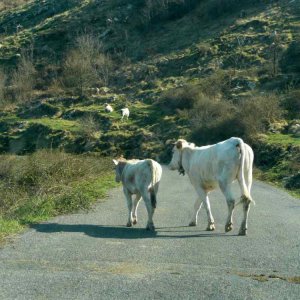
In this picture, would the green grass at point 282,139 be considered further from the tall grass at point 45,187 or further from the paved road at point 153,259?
the paved road at point 153,259

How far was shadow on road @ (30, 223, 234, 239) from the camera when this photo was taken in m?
13.3

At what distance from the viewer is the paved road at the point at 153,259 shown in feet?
28.5

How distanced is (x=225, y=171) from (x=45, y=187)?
369 inches

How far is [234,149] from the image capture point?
13.5 metres

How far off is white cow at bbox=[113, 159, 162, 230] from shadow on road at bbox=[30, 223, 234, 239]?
35 cm

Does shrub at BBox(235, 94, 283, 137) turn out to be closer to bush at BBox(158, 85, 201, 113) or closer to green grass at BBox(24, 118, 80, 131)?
bush at BBox(158, 85, 201, 113)

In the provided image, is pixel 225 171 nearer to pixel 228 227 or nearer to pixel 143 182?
pixel 228 227

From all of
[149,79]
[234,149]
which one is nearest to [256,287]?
[234,149]

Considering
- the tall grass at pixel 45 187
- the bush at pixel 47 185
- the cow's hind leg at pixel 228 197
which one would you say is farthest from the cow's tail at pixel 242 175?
the bush at pixel 47 185

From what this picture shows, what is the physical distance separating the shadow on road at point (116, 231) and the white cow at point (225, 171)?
27.5 inches

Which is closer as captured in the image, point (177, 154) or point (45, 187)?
point (177, 154)

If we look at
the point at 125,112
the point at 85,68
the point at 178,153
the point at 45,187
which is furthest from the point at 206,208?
the point at 85,68

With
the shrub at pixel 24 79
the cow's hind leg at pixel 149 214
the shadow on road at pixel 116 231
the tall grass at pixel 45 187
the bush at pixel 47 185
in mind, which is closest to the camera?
the shadow on road at pixel 116 231

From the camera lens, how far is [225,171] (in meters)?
13.5
